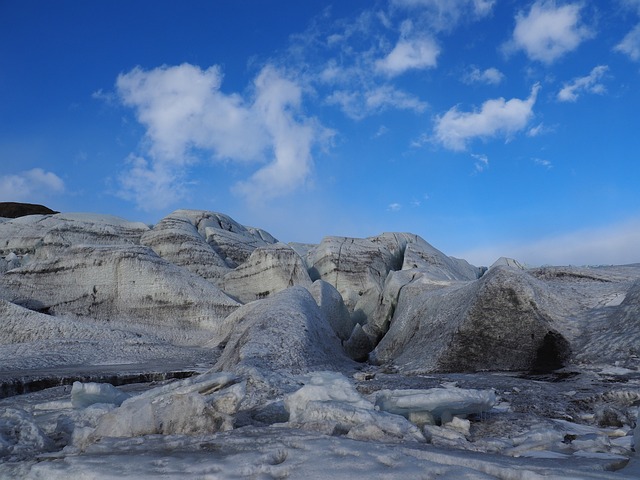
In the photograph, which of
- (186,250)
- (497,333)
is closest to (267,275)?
(186,250)

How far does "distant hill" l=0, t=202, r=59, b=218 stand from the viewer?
54616mm

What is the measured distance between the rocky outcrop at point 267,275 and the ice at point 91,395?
57.5 feet

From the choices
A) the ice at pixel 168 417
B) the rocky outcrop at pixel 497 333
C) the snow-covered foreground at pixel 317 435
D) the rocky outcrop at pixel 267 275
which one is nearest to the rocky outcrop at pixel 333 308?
the rocky outcrop at pixel 267 275

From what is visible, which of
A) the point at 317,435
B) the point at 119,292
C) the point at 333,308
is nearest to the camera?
the point at 317,435

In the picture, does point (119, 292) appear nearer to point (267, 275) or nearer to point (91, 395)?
point (267, 275)

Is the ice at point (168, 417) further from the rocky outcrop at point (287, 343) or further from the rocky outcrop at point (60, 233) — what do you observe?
the rocky outcrop at point (60, 233)

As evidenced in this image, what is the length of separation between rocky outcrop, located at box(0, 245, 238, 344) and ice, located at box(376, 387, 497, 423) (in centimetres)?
1586

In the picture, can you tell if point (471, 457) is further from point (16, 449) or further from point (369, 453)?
point (16, 449)

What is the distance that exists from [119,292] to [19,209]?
4224cm

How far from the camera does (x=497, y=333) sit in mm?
10898

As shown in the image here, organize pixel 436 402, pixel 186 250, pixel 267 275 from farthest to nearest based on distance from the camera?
pixel 186 250
pixel 267 275
pixel 436 402

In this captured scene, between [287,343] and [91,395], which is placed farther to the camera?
[287,343]

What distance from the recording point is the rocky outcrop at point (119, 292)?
20.4 metres

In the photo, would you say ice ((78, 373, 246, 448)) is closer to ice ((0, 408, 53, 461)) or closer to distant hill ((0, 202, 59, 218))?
ice ((0, 408, 53, 461))
